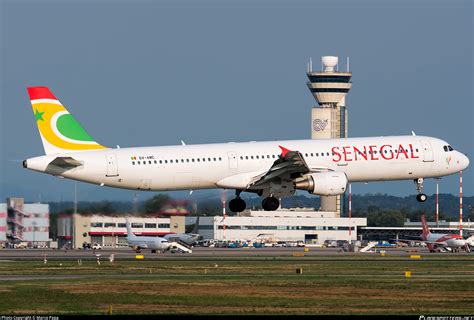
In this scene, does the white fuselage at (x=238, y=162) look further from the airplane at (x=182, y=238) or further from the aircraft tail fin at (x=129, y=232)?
the airplane at (x=182, y=238)

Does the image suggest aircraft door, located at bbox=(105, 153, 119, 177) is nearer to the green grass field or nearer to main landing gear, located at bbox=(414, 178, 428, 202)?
the green grass field

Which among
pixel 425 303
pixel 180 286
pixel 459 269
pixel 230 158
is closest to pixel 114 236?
pixel 230 158

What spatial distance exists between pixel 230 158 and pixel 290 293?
2655 centimetres

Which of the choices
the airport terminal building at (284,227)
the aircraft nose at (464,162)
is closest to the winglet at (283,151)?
the aircraft nose at (464,162)

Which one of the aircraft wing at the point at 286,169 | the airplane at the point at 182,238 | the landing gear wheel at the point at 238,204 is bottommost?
the airplane at the point at 182,238

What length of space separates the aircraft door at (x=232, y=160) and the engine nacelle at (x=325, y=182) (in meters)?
4.56

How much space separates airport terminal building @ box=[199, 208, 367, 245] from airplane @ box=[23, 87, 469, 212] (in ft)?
234

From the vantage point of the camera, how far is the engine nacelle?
238 ft

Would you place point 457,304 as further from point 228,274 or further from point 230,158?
point 230,158

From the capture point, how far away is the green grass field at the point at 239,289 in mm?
41656

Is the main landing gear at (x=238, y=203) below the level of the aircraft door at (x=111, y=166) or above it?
below

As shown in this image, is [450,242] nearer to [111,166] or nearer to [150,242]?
[150,242]

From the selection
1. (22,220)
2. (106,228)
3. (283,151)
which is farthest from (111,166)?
(106,228)

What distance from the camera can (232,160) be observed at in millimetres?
Answer: 73062
